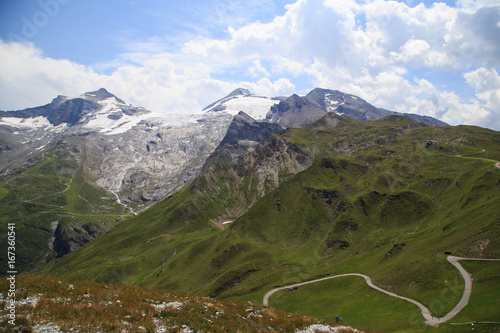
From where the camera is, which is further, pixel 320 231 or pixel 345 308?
pixel 320 231

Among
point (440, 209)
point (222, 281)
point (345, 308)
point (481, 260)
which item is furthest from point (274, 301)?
point (440, 209)

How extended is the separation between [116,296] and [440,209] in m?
176

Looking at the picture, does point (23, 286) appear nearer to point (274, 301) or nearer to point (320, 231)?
point (274, 301)

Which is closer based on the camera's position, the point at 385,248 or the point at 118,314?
the point at 118,314

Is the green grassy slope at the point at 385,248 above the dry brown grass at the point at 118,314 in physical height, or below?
below

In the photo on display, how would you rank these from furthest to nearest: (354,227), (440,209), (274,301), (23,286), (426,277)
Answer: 1. (354,227)
2. (440,209)
3. (274,301)
4. (426,277)
5. (23,286)

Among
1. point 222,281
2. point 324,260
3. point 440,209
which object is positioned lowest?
point 222,281

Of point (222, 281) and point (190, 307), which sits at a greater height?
point (190, 307)

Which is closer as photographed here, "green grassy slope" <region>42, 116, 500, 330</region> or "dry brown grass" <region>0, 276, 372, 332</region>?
"dry brown grass" <region>0, 276, 372, 332</region>

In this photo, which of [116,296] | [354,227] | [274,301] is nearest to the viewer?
[116,296]

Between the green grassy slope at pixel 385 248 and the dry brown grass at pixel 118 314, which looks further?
the green grassy slope at pixel 385 248

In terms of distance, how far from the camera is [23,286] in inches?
917

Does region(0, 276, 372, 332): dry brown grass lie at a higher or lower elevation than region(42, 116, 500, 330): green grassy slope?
higher

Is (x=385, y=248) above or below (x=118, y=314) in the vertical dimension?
below
